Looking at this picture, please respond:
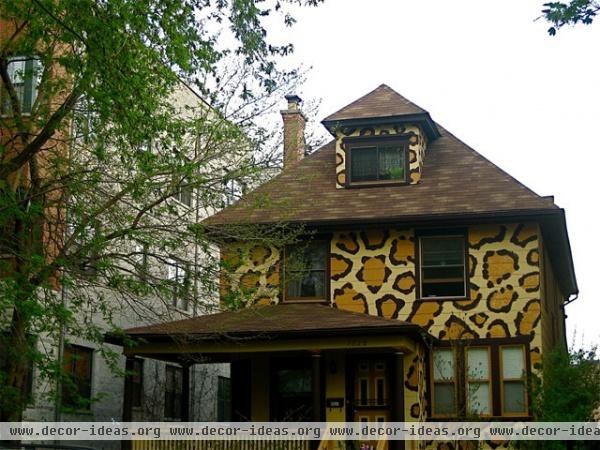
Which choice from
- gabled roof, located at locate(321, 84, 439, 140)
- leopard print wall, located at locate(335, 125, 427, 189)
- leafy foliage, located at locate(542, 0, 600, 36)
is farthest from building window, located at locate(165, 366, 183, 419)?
leafy foliage, located at locate(542, 0, 600, 36)

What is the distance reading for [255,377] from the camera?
80.7 ft

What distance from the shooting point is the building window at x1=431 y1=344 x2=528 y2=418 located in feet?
75.8

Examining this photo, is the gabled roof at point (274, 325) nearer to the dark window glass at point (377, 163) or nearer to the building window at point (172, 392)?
the dark window glass at point (377, 163)

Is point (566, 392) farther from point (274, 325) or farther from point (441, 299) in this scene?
point (274, 325)

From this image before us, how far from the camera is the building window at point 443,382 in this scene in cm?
2386

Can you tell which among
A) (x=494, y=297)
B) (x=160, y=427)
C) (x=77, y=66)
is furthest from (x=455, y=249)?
(x=77, y=66)

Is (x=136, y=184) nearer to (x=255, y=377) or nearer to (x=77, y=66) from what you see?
(x=77, y=66)

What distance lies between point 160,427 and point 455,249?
27.4 feet

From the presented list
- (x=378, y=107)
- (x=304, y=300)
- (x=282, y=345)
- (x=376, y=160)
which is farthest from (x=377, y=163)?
(x=282, y=345)

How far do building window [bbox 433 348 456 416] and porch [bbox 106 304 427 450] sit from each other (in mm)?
579

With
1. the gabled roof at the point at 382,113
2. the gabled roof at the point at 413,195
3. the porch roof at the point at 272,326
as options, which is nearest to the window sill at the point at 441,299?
the porch roof at the point at 272,326

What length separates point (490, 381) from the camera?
2342 centimetres

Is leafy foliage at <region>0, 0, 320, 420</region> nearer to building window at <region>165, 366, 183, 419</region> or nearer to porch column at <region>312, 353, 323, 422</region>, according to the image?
porch column at <region>312, 353, 323, 422</region>

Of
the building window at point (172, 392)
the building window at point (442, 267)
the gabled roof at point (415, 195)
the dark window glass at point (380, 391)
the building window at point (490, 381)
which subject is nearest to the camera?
the building window at point (490, 381)
